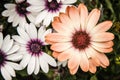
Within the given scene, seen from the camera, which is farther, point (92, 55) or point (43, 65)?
point (43, 65)

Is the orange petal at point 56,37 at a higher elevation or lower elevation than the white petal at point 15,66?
higher

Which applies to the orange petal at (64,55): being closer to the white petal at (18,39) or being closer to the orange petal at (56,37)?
the orange petal at (56,37)

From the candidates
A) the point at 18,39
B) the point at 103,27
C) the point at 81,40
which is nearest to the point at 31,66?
the point at 18,39

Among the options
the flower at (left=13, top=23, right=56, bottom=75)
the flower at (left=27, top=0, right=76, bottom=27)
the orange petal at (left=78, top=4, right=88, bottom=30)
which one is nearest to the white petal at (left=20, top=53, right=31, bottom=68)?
the flower at (left=13, top=23, right=56, bottom=75)

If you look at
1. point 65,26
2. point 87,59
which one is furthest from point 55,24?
point 87,59

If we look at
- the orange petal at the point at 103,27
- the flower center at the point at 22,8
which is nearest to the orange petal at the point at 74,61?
the orange petal at the point at 103,27

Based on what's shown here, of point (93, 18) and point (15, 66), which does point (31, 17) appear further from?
point (93, 18)

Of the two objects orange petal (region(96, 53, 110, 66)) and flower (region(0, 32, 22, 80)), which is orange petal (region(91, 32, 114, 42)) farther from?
flower (region(0, 32, 22, 80))
